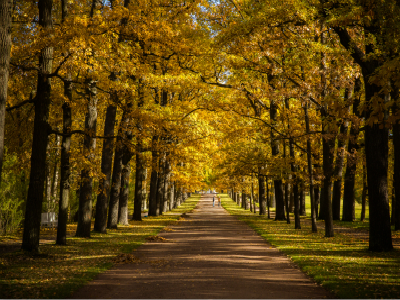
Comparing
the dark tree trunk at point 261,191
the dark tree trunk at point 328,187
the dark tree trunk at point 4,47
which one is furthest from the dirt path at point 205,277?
the dark tree trunk at point 261,191

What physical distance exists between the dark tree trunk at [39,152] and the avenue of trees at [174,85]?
0.03 metres

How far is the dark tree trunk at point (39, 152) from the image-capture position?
11531mm

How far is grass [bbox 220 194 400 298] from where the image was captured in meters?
7.40

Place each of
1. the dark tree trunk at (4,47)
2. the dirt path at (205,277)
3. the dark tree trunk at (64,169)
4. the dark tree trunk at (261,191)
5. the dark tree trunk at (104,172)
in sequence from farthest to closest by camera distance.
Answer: the dark tree trunk at (261,191) < the dark tree trunk at (104,172) < the dark tree trunk at (64,169) < the dark tree trunk at (4,47) < the dirt path at (205,277)

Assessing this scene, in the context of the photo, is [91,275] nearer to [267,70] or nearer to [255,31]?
[255,31]

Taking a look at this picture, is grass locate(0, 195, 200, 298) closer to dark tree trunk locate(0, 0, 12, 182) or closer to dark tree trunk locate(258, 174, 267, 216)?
dark tree trunk locate(0, 0, 12, 182)

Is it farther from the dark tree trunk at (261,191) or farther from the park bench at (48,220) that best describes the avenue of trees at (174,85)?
the dark tree trunk at (261,191)

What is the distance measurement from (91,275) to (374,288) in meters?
5.56

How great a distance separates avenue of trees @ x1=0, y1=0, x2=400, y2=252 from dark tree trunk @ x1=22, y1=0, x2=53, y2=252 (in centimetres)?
3

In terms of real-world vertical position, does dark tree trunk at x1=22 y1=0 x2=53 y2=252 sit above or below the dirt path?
above

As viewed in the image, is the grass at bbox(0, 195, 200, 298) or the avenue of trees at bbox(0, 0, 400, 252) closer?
the grass at bbox(0, 195, 200, 298)

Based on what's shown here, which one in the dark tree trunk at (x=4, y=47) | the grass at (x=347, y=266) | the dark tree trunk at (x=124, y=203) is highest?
the dark tree trunk at (x=4, y=47)

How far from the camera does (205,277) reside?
28.4ft

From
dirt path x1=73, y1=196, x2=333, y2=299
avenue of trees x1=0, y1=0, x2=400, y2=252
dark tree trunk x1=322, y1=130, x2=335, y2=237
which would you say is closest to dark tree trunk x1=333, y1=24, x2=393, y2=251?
avenue of trees x1=0, y1=0, x2=400, y2=252
